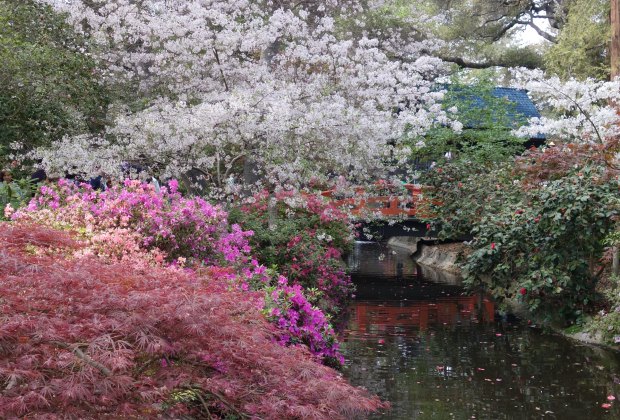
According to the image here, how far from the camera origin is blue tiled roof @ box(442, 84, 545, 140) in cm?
2450

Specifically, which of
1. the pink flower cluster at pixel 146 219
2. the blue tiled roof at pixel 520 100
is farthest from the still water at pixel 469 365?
the blue tiled roof at pixel 520 100

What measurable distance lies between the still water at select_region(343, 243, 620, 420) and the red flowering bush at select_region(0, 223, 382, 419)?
323 centimetres

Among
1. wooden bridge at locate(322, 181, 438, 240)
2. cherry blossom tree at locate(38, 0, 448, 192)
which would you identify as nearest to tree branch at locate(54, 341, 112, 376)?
cherry blossom tree at locate(38, 0, 448, 192)

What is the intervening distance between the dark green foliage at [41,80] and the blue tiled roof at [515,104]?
1330 centimetres

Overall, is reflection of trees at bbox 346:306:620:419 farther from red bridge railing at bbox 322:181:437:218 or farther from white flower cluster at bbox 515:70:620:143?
white flower cluster at bbox 515:70:620:143

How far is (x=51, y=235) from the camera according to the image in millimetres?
5648

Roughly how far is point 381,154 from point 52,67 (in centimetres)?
555

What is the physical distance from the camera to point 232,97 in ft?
36.3

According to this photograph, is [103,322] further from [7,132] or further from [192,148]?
[7,132]

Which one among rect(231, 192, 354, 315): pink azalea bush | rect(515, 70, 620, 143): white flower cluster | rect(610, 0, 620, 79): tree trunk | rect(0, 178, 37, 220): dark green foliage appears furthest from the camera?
rect(610, 0, 620, 79): tree trunk

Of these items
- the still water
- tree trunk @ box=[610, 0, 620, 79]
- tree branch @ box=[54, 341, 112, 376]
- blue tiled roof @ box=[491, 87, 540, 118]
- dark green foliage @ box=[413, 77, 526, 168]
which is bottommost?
the still water

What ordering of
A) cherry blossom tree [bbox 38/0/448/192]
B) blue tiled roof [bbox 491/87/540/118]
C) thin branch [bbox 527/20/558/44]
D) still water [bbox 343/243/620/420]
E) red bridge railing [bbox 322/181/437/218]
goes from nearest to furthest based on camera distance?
still water [bbox 343/243/620/420] < cherry blossom tree [bbox 38/0/448/192] < red bridge railing [bbox 322/181/437/218] < blue tiled roof [bbox 491/87/540/118] < thin branch [bbox 527/20/558/44]

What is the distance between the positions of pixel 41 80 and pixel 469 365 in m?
7.95

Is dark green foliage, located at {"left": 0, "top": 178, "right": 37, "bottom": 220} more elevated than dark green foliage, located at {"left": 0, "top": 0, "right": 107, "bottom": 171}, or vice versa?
dark green foliage, located at {"left": 0, "top": 0, "right": 107, "bottom": 171}
